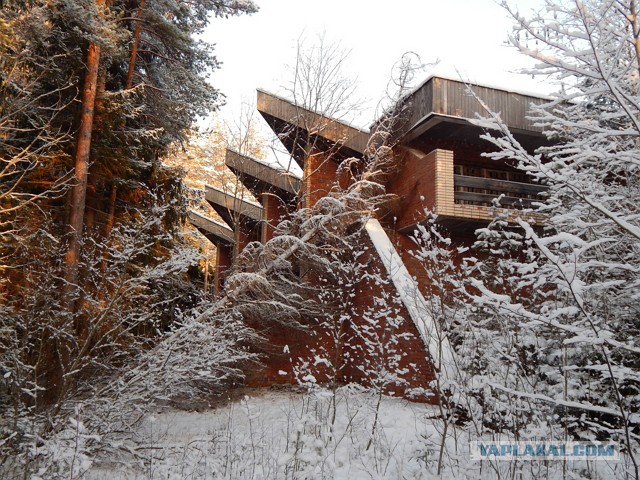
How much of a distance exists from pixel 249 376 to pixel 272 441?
16.9 feet

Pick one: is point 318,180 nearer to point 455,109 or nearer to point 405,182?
point 405,182

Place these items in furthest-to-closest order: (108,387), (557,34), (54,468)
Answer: (108,387), (54,468), (557,34)

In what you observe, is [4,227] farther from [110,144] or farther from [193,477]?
[193,477]

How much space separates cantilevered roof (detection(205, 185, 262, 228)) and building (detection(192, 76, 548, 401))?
0.23 feet

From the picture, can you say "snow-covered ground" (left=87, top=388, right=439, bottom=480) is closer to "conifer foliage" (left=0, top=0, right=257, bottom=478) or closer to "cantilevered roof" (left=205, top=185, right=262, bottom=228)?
"conifer foliage" (left=0, top=0, right=257, bottom=478)

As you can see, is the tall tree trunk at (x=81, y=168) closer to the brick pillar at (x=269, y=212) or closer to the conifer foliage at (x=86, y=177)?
the conifer foliage at (x=86, y=177)

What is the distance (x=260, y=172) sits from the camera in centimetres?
1402

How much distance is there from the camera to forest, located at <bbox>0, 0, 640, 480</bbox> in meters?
4.41

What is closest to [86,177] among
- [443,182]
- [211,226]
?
[443,182]

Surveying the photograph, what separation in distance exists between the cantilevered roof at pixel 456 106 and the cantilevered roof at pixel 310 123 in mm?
1754

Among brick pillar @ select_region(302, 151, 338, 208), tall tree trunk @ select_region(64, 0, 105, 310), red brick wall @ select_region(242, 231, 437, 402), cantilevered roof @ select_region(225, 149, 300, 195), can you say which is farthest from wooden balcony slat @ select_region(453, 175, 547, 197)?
tall tree trunk @ select_region(64, 0, 105, 310)

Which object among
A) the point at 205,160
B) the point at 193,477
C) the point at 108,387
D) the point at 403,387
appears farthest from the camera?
the point at 205,160

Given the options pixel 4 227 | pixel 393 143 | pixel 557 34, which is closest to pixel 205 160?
pixel 393 143

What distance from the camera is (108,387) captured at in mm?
5883
